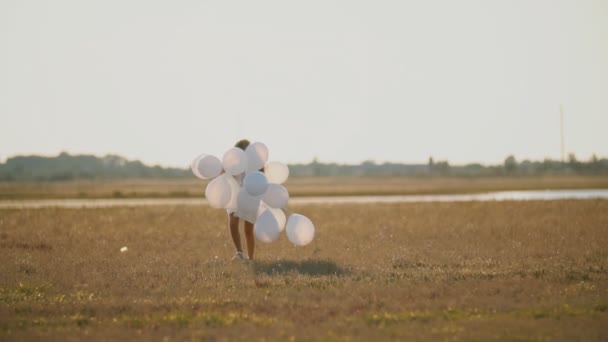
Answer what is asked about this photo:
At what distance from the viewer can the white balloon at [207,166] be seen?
12898 mm

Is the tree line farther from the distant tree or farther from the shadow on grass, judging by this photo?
the shadow on grass

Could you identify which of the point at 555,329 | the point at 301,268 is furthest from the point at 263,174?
the point at 555,329

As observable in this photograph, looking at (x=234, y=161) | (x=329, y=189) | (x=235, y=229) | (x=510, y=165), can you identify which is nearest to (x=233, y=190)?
(x=234, y=161)

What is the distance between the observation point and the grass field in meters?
7.73

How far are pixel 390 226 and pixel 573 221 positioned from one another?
5.18 metres

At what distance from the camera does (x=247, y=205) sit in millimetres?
12523

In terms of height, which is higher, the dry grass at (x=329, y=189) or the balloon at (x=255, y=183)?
the balloon at (x=255, y=183)

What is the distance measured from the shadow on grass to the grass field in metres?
0.04

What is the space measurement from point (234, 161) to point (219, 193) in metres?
0.67

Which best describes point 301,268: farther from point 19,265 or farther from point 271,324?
point 19,265

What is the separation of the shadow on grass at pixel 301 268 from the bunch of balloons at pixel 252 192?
16.8 inches

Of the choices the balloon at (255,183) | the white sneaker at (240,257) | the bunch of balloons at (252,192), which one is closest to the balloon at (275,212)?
the bunch of balloons at (252,192)

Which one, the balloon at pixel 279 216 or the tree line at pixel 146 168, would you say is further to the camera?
the tree line at pixel 146 168

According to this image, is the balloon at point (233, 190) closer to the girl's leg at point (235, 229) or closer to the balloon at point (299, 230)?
the girl's leg at point (235, 229)
